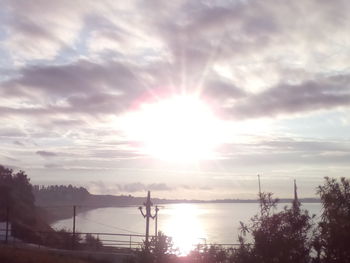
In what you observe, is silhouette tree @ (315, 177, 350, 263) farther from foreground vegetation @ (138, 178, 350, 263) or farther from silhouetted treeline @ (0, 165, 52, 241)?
silhouetted treeline @ (0, 165, 52, 241)

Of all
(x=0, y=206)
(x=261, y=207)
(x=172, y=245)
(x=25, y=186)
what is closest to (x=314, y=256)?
(x=261, y=207)

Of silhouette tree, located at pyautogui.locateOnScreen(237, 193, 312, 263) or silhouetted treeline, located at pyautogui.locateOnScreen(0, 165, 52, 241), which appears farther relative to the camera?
silhouetted treeline, located at pyautogui.locateOnScreen(0, 165, 52, 241)

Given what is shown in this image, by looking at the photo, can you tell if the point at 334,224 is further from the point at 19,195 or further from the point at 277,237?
the point at 19,195

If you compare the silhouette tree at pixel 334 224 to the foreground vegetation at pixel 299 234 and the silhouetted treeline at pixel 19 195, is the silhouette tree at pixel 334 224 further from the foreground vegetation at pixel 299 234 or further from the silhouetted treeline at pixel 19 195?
the silhouetted treeline at pixel 19 195

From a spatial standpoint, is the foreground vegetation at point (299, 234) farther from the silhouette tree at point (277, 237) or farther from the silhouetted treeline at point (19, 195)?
the silhouetted treeline at point (19, 195)

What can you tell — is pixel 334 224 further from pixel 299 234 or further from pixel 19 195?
pixel 19 195

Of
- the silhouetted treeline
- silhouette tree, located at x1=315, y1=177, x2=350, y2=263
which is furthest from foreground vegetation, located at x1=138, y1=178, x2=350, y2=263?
the silhouetted treeline

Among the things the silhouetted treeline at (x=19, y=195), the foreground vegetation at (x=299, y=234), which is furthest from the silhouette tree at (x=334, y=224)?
the silhouetted treeline at (x=19, y=195)

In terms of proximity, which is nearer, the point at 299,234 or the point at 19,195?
the point at 299,234

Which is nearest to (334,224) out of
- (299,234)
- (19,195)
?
(299,234)

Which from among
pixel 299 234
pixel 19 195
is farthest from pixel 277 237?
pixel 19 195

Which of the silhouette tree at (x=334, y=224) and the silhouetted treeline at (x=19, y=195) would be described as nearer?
the silhouette tree at (x=334, y=224)

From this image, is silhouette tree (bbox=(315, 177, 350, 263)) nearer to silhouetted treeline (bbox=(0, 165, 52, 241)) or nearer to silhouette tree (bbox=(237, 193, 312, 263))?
silhouette tree (bbox=(237, 193, 312, 263))

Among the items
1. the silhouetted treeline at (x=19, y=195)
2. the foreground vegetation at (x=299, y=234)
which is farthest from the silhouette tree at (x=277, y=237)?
the silhouetted treeline at (x=19, y=195)
